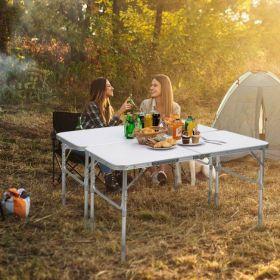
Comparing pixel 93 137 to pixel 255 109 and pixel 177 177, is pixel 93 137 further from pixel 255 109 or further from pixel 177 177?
pixel 255 109

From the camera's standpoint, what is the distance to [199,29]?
12289 mm

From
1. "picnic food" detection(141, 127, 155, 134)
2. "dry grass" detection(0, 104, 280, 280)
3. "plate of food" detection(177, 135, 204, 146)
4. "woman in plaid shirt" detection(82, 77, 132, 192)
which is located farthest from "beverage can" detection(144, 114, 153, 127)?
"dry grass" detection(0, 104, 280, 280)

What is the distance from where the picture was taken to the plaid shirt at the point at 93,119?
18.9 ft

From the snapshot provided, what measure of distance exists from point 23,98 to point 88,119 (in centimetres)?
586

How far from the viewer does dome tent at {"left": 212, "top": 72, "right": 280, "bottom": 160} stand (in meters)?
7.51

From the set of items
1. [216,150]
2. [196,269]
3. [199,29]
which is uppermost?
[199,29]

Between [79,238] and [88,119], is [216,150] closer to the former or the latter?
[79,238]

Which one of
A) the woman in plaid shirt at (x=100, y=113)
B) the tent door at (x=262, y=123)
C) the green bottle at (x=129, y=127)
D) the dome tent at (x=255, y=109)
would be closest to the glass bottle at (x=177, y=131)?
the green bottle at (x=129, y=127)

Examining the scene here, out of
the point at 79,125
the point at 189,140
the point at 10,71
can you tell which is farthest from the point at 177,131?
the point at 10,71

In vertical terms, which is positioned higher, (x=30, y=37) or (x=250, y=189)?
(x=30, y=37)

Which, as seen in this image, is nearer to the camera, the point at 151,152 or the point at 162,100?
the point at 151,152

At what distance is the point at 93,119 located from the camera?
5.79 m

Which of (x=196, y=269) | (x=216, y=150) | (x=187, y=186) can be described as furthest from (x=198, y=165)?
(x=196, y=269)

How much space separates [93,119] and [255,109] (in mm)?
2764
